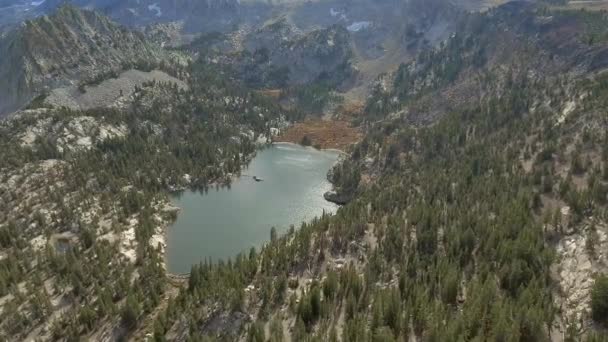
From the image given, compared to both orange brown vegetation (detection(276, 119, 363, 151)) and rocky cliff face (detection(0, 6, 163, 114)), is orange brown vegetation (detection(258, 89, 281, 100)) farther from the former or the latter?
rocky cliff face (detection(0, 6, 163, 114))

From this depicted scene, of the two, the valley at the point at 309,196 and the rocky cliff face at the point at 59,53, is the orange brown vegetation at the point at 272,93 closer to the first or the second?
the valley at the point at 309,196

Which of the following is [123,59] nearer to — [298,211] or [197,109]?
[197,109]

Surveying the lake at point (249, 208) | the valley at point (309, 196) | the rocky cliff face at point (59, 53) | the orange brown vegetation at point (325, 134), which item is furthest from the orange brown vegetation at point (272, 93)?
the lake at point (249, 208)

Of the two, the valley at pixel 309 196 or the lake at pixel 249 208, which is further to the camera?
the lake at pixel 249 208

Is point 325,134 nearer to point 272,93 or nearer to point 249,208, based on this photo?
point 272,93

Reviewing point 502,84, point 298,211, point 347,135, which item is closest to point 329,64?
point 347,135

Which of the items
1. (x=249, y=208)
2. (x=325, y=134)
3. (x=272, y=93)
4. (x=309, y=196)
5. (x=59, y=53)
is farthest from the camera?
(x=272, y=93)

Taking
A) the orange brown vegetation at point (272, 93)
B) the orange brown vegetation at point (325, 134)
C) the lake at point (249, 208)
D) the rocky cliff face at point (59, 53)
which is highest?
the rocky cliff face at point (59, 53)

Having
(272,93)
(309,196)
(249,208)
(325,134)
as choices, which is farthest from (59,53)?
(309,196)

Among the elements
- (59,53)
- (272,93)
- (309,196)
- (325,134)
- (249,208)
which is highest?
(59,53)
